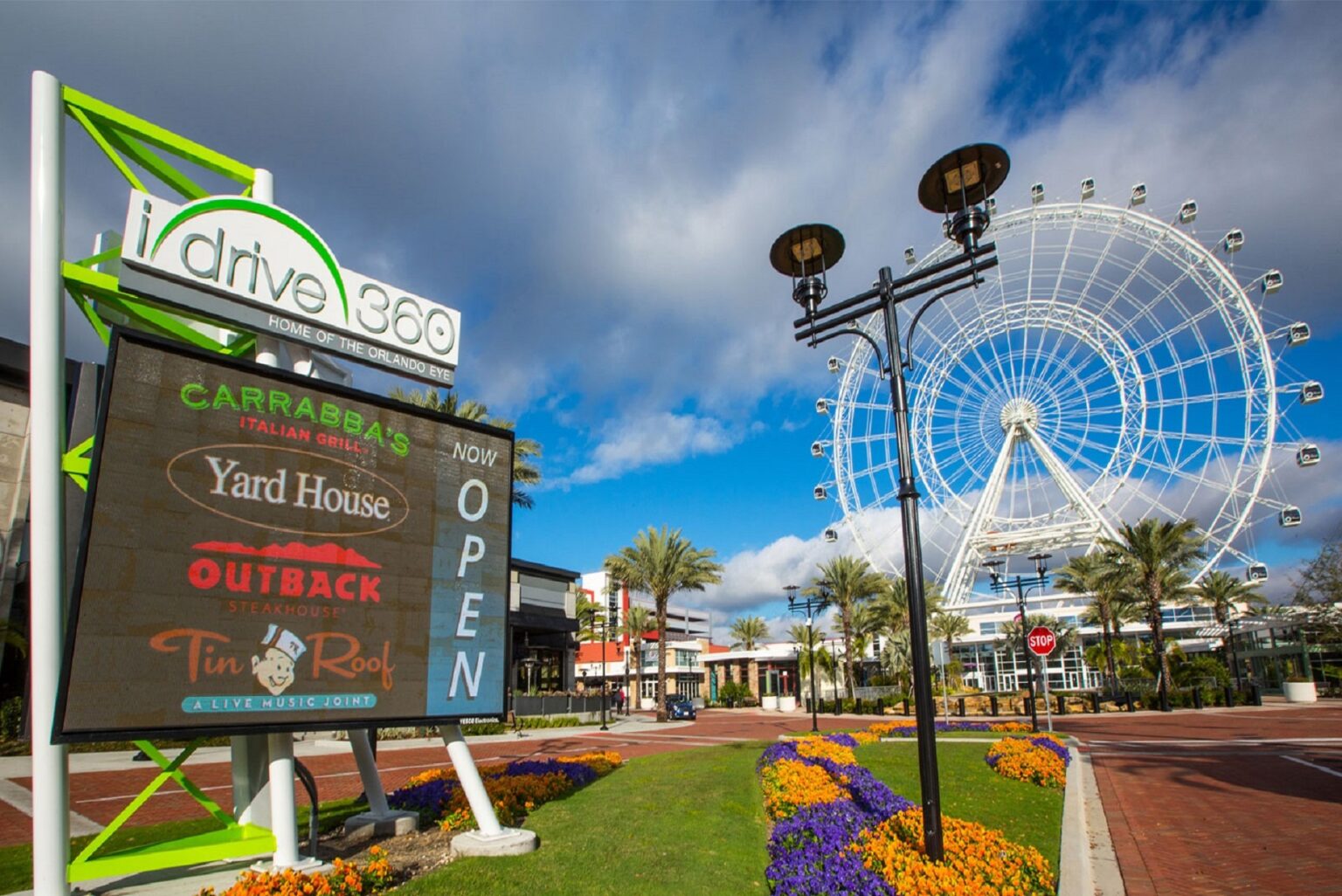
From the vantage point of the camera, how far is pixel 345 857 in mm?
9508

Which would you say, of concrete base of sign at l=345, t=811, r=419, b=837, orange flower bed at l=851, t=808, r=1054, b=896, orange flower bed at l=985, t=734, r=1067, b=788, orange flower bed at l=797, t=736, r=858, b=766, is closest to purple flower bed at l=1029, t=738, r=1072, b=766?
orange flower bed at l=985, t=734, r=1067, b=788

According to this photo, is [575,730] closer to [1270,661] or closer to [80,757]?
[80,757]

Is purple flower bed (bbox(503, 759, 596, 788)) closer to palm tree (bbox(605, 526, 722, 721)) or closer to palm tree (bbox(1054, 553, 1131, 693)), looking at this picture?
palm tree (bbox(605, 526, 722, 721))

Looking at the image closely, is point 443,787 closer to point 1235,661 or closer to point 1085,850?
point 1085,850

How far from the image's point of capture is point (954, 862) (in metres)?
7.37

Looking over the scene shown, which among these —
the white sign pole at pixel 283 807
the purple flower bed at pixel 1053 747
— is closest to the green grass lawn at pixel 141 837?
the white sign pole at pixel 283 807

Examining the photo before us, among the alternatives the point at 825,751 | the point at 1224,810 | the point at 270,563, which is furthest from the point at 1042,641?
the point at 270,563

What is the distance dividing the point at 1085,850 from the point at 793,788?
4275 mm

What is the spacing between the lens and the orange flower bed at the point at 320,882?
6.90 m

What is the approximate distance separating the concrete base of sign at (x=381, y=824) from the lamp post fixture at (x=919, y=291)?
7.42 m

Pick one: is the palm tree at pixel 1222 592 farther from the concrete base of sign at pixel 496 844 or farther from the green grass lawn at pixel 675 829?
the concrete base of sign at pixel 496 844

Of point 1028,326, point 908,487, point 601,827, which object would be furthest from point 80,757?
point 1028,326

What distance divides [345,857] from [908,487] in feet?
28.1

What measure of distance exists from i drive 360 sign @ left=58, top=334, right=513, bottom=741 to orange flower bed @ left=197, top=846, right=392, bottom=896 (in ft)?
4.63
